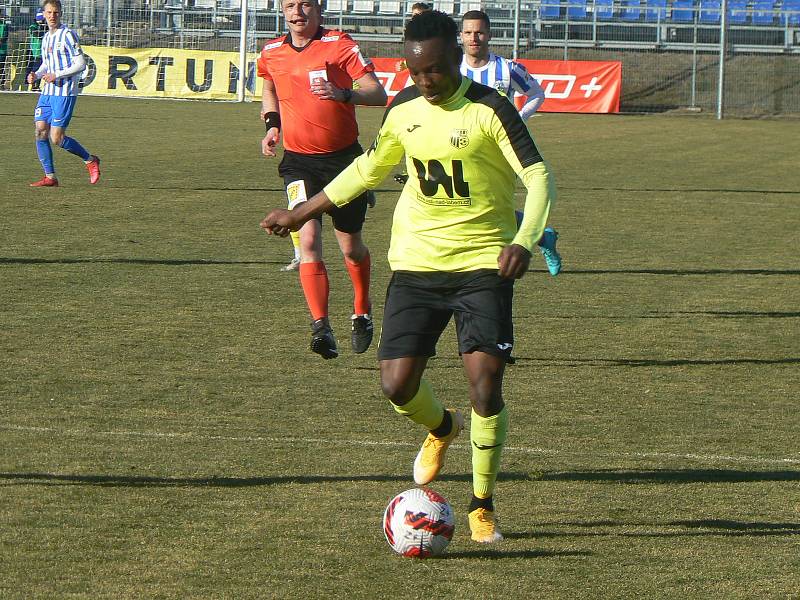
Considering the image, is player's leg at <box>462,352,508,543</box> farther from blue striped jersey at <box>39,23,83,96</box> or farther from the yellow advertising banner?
the yellow advertising banner

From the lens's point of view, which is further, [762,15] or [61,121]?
[762,15]

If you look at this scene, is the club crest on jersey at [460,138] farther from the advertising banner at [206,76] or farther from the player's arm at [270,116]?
the advertising banner at [206,76]

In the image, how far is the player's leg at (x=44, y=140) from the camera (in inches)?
650

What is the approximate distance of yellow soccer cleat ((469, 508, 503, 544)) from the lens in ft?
16.4

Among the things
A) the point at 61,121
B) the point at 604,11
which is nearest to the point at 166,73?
the point at 604,11

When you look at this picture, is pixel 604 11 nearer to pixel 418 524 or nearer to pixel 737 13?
pixel 737 13

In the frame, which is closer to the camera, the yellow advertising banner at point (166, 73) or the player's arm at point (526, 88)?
the player's arm at point (526, 88)

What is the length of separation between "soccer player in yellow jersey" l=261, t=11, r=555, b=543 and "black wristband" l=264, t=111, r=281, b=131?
3.32 metres

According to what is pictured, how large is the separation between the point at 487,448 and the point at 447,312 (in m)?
0.55

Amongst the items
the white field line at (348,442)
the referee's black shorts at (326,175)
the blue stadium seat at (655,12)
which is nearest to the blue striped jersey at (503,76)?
the referee's black shorts at (326,175)

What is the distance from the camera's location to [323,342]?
779cm

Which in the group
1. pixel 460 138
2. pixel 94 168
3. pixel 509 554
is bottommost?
pixel 509 554

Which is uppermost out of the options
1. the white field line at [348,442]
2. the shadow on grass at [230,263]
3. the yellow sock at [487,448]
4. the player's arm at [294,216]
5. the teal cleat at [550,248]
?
the player's arm at [294,216]

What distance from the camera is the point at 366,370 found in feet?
26.3
